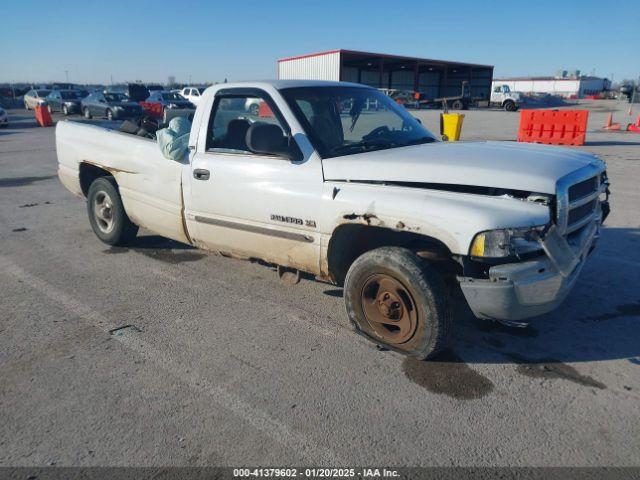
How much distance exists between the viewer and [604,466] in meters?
2.41

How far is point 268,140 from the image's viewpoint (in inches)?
143

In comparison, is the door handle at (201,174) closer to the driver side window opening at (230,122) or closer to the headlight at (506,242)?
the driver side window opening at (230,122)

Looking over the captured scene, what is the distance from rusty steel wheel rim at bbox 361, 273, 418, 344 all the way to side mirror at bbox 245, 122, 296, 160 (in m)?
1.17

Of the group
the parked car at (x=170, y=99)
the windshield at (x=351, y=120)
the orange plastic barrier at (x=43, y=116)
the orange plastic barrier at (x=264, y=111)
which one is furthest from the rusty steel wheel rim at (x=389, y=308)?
the orange plastic barrier at (x=43, y=116)

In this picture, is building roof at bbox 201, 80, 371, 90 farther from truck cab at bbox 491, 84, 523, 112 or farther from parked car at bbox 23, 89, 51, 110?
truck cab at bbox 491, 84, 523, 112

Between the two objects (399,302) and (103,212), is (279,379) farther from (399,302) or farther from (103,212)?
(103,212)

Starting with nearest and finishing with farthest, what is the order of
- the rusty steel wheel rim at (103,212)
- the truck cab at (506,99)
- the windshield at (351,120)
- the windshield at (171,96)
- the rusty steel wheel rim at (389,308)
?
the rusty steel wheel rim at (389,308), the windshield at (351,120), the rusty steel wheel rim at (103,212), the windshield at (171,96), the truck cab at (506,99)

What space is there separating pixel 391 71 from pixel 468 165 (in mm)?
55680

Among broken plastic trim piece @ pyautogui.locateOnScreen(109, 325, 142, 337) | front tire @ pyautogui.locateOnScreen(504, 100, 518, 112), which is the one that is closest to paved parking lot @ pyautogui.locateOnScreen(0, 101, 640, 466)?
broken plastic trim piece @ pyautogui.locateOnScreen(109, 325, 142, 337)

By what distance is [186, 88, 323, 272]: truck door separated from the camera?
3.76m

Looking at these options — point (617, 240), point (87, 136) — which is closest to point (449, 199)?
point (617, 240)

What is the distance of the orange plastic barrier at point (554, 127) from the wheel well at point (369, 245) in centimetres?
1383

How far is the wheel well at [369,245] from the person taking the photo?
3.34m

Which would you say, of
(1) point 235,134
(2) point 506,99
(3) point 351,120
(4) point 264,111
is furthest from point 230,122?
(2) point 506,99
